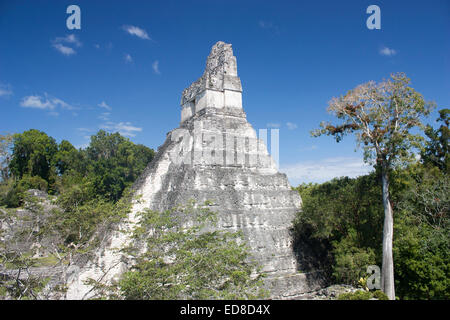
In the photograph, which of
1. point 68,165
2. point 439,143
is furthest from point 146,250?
point 68,165

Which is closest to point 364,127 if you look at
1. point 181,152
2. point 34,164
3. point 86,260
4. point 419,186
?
point 419,186

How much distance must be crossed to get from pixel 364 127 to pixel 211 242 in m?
8.26

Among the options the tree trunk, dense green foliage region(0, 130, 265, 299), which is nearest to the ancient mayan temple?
dense green foliage region(0, 130, 265, 299)

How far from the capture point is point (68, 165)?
3588cm

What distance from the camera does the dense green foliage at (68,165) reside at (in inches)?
1265

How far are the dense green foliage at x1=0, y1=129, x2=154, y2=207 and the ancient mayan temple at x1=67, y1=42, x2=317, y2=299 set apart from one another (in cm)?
Answer: 1965

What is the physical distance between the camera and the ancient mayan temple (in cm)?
1152

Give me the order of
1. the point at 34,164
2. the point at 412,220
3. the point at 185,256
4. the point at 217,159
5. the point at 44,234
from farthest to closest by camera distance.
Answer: the point at 34,164 → the point at 217,159 → the point at 412,220 → the point at 44,234 → the point at 185,256

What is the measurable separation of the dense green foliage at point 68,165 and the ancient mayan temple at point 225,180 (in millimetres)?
19652

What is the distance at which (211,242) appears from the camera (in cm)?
855

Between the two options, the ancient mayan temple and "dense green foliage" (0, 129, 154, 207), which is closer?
the ancient mayan temple

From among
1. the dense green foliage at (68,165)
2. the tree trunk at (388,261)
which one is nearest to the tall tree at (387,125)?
the tree trunk at (388,261)

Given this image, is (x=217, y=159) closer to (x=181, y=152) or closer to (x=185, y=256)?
(x=181, y=152)

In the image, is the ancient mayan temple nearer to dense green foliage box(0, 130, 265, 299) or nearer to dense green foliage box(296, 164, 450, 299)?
dense green foliage box(0, 130, 265, 299)
